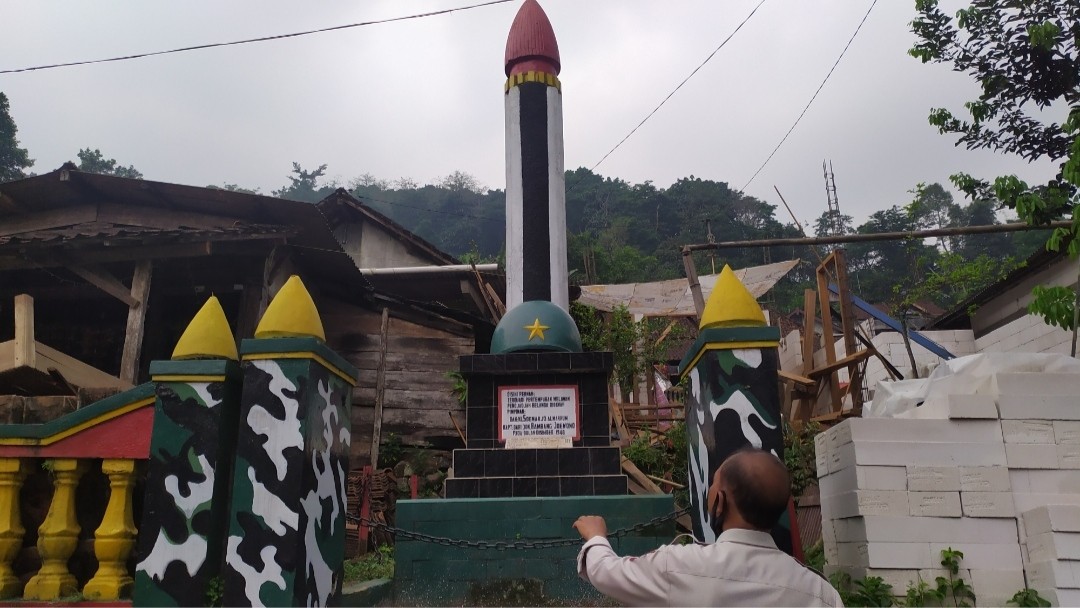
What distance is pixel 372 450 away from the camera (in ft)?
43.3

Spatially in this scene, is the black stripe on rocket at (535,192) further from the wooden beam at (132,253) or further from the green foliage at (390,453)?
the green foliage at (390,453)

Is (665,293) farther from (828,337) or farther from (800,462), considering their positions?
(800,462)

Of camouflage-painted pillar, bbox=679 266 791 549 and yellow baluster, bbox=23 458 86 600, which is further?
camouflage-painted pillar, bbox=679 266 791 549

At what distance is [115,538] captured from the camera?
199 inches

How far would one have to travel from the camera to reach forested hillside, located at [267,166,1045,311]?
3719cm

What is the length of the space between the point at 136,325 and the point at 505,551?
7.55 meters

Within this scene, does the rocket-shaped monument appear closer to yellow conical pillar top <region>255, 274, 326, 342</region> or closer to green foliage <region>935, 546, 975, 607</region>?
yellow conical pillar top <region>255, 274, 326, 342</region>

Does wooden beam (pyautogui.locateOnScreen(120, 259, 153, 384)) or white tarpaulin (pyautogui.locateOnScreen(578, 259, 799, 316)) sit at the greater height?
white tarpaulin (pyautogui.locateOnScreen(578, 259, 799, 316))

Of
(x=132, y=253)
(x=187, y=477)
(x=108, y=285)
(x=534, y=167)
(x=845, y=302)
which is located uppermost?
(x=534, y=167)

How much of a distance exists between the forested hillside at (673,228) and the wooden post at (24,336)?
79.6ft

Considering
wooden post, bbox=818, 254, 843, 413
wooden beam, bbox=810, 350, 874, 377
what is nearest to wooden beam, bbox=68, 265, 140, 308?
A: wooden beam, bbox=810, 350, 874, 377

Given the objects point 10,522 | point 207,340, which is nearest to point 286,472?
point 207,340

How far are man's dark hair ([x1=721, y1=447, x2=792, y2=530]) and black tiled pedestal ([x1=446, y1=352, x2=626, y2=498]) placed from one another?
519 centimetres

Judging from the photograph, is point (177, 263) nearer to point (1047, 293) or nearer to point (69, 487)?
point (69, 487)
